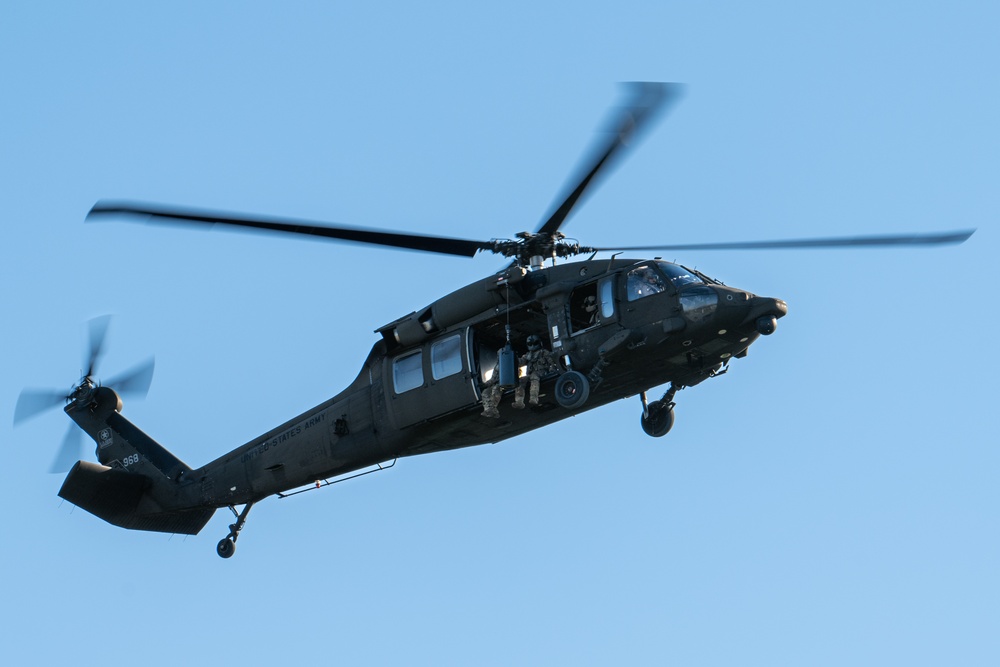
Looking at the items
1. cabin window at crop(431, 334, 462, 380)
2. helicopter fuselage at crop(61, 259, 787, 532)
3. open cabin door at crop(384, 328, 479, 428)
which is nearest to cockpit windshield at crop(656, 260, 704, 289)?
helicopter fuselage at crop(61, 259, 787, 532)

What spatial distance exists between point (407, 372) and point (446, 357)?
1.07 meters

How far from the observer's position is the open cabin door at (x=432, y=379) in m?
26.1

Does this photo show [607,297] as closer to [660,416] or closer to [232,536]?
[660,416]

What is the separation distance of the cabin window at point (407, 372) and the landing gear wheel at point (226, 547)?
5.47m

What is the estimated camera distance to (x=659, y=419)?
26.2 metres

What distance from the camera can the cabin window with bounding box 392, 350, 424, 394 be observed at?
2692 cm

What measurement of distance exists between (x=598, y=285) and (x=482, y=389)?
2905 mm

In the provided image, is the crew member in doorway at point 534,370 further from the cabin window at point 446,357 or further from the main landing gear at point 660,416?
the main landing gear at point 660,416

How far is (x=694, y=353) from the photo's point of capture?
2494cm

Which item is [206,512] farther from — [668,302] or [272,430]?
[668,302]

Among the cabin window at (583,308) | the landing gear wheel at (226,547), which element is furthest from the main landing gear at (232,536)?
the cabin window at (583,308)

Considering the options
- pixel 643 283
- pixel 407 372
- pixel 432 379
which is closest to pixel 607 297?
pixel 643 283

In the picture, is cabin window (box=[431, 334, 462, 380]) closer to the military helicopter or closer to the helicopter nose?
the military helicopter

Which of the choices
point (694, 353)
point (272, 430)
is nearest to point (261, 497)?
point (272, 430)
